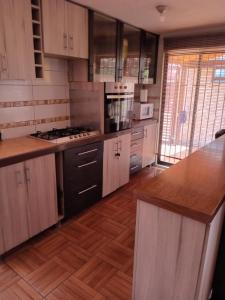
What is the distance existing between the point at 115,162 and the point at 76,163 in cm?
72

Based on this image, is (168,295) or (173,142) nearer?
(168,295)

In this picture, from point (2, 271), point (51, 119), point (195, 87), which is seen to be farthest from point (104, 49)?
point (2, 271)

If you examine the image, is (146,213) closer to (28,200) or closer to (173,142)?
(28,200)

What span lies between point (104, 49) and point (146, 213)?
7.30 feet

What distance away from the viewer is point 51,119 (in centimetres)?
270

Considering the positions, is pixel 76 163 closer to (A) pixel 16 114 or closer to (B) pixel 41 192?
(B) pixel 41 192

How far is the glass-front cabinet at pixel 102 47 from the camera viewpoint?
8.29ft

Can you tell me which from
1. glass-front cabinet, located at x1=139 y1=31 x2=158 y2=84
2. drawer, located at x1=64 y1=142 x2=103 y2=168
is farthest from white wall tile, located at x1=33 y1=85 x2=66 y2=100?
glass-front cabinet, located at x1=139 y1=31 x2=158 y2=84

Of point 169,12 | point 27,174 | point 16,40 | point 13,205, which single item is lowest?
point 13,205

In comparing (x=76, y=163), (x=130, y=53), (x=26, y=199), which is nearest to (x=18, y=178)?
(x=26, y=199)

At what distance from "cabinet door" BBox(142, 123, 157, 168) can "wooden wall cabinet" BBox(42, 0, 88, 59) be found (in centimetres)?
163

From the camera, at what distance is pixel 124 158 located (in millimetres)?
3092

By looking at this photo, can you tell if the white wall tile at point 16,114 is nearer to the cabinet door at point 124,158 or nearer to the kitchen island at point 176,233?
the cabinet door at point 124,158

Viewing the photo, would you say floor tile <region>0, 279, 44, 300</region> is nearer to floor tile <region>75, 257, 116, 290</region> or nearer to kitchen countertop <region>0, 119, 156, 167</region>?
floor tile <region>75, 257, 116, 290</region>
